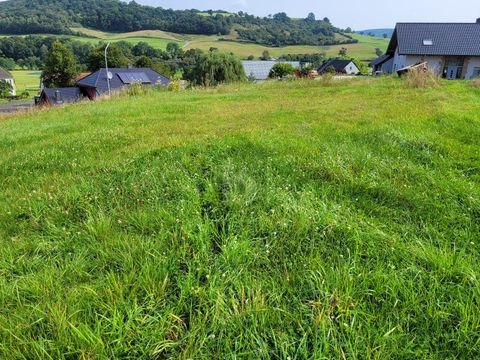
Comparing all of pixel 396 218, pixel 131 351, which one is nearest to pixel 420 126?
pixel 396 218

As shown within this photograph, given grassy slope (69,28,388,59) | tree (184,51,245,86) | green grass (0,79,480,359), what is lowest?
green grass (0,79,480,359)

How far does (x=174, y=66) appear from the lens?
242ft

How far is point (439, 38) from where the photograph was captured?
3027 cm

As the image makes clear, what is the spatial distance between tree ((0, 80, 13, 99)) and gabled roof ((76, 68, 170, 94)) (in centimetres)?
3409

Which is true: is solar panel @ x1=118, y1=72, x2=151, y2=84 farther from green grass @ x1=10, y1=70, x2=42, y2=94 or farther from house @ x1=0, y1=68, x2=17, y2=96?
house @ x1=0, y1=68, x2=17, y2=96

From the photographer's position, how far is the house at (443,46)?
29.6 meters

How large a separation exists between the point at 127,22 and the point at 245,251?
140 meters

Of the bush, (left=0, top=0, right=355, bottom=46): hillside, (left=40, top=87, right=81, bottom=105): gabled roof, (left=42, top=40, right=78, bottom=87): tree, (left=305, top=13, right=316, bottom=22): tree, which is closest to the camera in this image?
the bush

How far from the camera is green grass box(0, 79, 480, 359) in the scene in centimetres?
169

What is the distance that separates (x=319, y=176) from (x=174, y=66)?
7629cm

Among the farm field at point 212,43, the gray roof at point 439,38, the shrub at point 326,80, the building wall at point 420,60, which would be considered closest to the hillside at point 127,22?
the farm field at point 212,43

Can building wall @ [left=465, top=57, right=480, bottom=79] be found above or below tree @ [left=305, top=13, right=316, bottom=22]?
below

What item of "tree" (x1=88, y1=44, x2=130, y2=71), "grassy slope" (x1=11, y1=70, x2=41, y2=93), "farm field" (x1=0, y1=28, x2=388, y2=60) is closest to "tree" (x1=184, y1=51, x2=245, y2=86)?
"tree" (x1=88, y1=44, x2=130, y2=71)

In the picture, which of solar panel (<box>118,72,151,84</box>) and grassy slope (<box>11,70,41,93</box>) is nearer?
solar panel (<box>118,72,151,84</box>)
